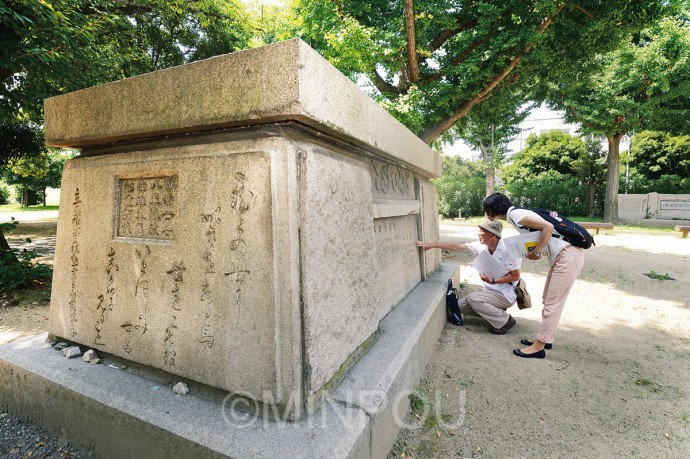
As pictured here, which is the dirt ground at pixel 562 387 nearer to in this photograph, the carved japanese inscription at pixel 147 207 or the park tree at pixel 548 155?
the carved japanese inscription at pixel 147 207

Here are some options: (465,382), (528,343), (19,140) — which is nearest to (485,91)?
(528,343)

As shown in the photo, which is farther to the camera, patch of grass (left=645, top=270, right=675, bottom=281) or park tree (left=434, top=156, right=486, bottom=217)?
park tree (left=434, top=156, right=486, bottom=217)

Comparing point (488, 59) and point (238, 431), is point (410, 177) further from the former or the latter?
point (488, 59)

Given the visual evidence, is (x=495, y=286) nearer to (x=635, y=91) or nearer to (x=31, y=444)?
(x=31, y=444)

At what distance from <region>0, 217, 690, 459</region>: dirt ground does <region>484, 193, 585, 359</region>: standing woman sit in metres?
0.20

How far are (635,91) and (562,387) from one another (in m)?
16.6

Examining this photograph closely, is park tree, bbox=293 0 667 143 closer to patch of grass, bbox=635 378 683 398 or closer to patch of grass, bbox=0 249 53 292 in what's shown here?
patch of grass, bbox=635 378 683 398

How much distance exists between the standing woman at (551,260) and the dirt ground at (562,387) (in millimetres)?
198

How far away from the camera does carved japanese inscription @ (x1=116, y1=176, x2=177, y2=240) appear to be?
1.76 metres

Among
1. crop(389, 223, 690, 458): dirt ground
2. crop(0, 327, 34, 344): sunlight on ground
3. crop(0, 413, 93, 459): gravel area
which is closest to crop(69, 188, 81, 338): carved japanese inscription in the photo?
crop(0, 413, 93, 459): gravel area

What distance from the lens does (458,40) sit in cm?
677

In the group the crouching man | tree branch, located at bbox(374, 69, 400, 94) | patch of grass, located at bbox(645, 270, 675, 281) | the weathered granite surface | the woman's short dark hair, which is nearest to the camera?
the weathered granite surface

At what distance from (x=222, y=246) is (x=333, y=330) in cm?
66

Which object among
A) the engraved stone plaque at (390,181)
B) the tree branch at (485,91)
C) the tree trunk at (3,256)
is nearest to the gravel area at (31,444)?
the engraved stone plaque at (390,181)
